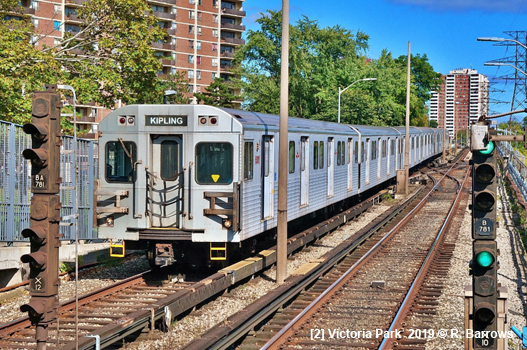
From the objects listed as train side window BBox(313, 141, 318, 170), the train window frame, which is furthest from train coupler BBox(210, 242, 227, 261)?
train side window BBox(313, 141, 318, 170)

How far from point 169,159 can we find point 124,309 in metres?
3.14

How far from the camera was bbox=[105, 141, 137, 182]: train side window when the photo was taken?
1282cm

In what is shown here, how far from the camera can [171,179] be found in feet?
41.6

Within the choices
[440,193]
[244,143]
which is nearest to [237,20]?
[440,193]

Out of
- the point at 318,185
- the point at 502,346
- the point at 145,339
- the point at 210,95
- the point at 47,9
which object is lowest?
the point at 145,339

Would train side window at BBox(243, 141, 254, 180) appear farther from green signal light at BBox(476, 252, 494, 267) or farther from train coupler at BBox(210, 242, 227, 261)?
green signal light at BBox(476, 252, 494, 267)

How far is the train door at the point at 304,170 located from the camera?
17.4 meters

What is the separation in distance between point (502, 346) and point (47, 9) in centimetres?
6815

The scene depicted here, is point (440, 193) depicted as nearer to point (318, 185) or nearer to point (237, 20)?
point (318, 185)

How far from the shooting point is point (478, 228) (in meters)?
6.95

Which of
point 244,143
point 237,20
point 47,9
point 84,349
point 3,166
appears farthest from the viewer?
point 237,20

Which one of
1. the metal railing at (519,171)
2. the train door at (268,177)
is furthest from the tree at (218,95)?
the train door at (268,177)

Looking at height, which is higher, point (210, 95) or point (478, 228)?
point (210, 95)

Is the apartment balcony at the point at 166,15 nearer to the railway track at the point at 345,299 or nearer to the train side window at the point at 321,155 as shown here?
the train side window at the point at 321,155
